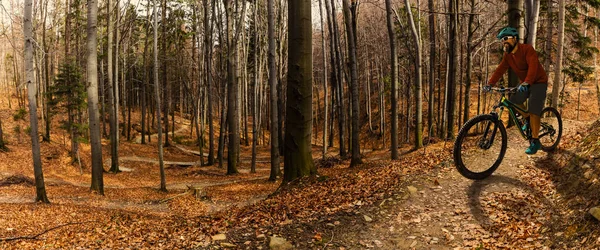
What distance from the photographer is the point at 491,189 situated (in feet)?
19.2

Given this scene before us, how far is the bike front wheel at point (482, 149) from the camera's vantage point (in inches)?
235

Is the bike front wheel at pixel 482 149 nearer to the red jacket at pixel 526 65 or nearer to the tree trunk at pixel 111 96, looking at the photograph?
the red jacket at pixel 526 65

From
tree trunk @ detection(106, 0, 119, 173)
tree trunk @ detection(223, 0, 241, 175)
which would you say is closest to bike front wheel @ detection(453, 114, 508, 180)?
tree trunk @ detection(223, 0, 241, 175)

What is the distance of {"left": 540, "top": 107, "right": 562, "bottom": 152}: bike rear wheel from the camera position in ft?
22.5

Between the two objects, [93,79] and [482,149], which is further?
[93,79]

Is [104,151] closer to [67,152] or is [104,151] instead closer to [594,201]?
[67,152]

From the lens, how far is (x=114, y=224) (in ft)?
26.0

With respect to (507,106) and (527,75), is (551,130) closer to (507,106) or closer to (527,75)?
(507,106)

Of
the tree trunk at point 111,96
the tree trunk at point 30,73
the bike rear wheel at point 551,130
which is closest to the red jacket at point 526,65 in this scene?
the bike rear wheel at point 551,130

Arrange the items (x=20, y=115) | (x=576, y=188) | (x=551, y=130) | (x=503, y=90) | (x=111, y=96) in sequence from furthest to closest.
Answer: (x=20, y=115)
(x=111, y=96)
(x=551, y=130)
(x=503, y=90)
(x=576, y=188)

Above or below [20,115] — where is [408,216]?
below

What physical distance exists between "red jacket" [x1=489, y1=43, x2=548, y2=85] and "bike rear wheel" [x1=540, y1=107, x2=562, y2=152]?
1349 millimetres

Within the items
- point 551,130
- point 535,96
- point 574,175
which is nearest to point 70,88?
point 535,96

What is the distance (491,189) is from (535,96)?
1823 millimetres
